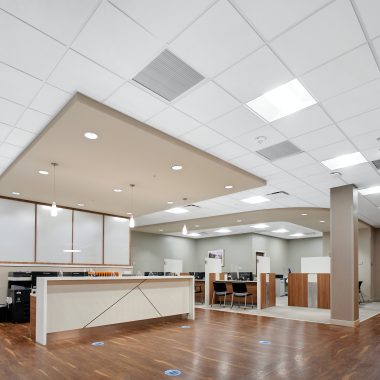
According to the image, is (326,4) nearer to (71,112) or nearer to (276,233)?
(71,112)

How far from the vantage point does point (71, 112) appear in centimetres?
434

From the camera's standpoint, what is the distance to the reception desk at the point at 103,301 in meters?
5.84

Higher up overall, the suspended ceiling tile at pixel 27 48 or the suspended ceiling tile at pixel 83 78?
the suspended ceiling tile at pixel 27 48

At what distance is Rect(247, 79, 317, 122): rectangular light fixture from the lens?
4145mm

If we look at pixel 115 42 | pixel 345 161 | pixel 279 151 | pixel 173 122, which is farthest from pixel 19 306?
pixel 345 161

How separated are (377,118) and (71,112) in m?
4.20

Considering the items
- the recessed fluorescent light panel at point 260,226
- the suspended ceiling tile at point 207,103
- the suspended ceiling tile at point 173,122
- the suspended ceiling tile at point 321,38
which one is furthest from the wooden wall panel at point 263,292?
the suspended ceiling tile at point 321,38

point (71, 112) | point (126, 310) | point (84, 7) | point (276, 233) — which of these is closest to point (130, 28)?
point (84, 7)

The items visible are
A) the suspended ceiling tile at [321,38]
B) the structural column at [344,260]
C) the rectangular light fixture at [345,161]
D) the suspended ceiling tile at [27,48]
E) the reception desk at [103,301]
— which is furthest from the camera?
the structural column at [344,260]

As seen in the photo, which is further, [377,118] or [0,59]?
[377,118]

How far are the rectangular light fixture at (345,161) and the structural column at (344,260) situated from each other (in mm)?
1618

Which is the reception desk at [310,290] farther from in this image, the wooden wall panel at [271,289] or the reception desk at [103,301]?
the reception desk at [103,301]

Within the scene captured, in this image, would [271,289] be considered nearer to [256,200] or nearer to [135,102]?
[256,200]

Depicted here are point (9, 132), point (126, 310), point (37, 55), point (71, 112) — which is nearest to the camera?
point (37, 55)
